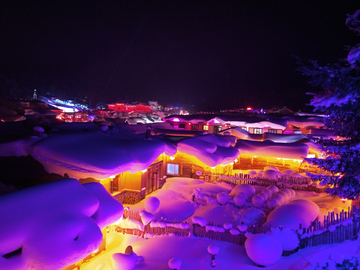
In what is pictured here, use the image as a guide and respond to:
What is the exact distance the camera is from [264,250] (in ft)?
23.0

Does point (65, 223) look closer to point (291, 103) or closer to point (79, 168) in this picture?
point (79, 168)

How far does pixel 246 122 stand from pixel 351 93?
82.7ft

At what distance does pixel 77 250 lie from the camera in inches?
199

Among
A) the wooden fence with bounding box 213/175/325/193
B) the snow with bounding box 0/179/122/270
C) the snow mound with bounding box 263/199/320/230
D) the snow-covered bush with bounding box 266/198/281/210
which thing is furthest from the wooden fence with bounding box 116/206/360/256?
the wooden fence with bounding box 213/175/325/193

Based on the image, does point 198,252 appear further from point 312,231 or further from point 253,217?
point 312,231

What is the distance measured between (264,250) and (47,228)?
6042mm

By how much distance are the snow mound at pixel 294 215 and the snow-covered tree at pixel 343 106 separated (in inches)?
61.8

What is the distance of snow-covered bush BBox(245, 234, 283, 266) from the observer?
7.01 metres

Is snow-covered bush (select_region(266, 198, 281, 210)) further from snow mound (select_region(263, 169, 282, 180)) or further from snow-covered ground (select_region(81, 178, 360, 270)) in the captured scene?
snow mound (select_region(263, 169, 282, 180))

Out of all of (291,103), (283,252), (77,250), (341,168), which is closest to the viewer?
(77,250)

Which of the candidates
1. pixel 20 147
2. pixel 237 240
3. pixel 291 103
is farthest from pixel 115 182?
pixel 291 103

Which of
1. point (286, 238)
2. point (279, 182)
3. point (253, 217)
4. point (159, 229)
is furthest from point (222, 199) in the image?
point (279, 182)

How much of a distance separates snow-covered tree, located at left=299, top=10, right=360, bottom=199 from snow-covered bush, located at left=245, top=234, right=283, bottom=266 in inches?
128

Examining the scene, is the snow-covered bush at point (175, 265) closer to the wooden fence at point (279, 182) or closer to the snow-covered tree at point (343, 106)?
the snow-covered tree at point (343, 106)
